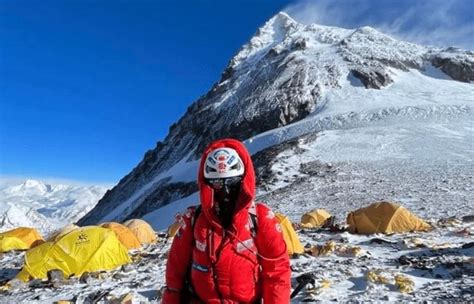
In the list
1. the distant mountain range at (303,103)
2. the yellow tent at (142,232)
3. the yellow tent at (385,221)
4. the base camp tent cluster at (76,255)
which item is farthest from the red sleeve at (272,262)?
the distant mountain range at (303,103)

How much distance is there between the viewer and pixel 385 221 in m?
21.0

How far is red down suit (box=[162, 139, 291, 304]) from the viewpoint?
420cm

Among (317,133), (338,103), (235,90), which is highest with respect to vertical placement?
(235,90)

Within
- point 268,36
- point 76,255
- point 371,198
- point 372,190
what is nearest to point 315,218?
point 371,198

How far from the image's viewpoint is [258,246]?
4.28m

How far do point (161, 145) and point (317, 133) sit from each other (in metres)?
63.3

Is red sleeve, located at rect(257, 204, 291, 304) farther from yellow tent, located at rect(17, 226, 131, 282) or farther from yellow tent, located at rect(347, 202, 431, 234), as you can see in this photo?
yellow tent, located at rect(347, 202, 431, 234)

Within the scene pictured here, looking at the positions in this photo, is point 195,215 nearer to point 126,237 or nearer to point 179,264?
point 179,264

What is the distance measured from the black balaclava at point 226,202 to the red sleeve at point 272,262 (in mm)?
281

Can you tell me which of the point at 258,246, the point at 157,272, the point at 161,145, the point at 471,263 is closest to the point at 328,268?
the point at 471,263

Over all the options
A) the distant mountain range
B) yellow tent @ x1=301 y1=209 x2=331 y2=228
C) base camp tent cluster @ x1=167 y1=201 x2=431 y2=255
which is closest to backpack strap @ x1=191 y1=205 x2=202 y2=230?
base camp tent cluster @ x1=167 y1=201 x2=431 y2=255

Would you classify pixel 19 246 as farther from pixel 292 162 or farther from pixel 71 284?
pixel 292 162

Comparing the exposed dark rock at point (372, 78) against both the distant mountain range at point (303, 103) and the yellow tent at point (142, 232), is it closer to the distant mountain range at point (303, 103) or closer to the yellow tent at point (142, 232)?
the distant mountain range at point (303, 103)

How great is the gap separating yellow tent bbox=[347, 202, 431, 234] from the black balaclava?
696 inches
